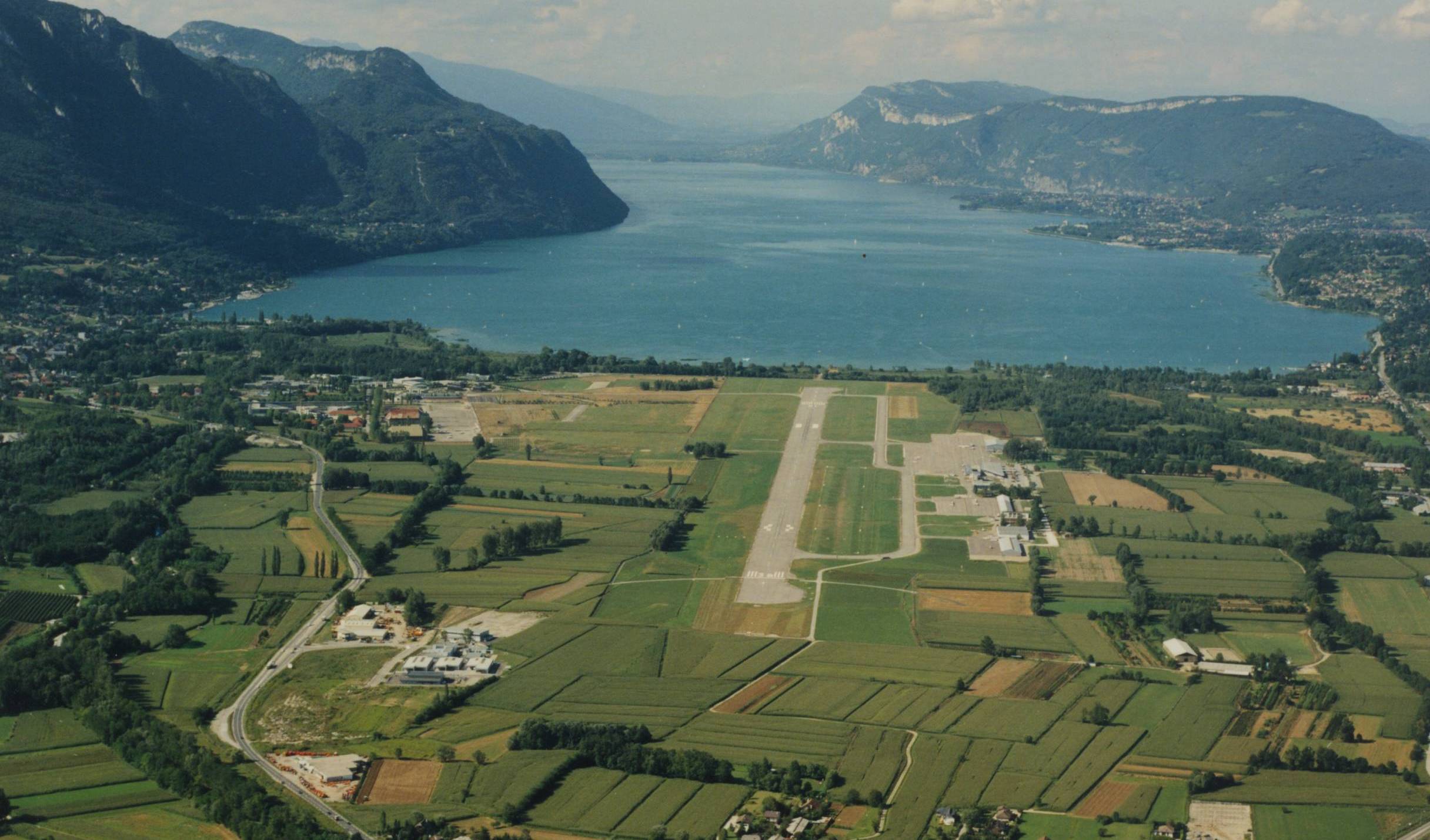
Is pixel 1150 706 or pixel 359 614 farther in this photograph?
pixel 359 614

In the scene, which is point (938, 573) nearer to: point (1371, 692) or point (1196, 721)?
point (1196, 721)

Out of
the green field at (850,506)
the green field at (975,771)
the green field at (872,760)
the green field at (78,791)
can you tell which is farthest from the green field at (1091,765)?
the green field at (78,791)

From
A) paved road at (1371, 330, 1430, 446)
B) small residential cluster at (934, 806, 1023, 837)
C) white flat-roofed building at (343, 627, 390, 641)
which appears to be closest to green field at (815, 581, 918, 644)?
small residential cluster at (934, 806, 1023, 837)

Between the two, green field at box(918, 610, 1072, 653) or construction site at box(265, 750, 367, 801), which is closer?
construction site at box(265, 750, 367, 801)

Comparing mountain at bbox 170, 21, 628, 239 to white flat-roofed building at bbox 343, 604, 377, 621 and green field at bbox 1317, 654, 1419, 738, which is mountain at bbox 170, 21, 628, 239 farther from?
green field at bbox 1317, 654, 1419, 738

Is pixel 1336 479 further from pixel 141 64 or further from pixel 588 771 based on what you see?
pixel 141 64

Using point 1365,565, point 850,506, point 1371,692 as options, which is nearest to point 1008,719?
point 1371,692
